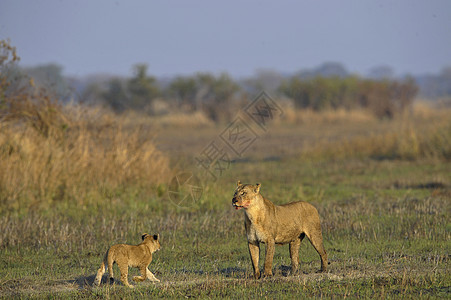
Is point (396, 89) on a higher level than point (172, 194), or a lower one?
higher

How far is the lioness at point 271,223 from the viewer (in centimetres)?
748

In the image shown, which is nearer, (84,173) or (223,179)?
(84,173)

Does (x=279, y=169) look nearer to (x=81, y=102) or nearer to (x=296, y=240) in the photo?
(x=81, y=102)

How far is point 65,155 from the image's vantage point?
1491 centimetres

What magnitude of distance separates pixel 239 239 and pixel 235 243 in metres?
0.31

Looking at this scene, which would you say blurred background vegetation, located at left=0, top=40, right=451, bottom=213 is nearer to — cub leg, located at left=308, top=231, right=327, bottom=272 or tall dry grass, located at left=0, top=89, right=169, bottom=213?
tall dry grass, located at left=0, top=89, right=169, bottom=213

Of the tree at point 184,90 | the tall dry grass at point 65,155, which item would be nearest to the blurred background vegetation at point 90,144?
the tall dry grass at point 65,155

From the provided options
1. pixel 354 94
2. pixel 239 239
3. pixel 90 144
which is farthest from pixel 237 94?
pixel 239 239

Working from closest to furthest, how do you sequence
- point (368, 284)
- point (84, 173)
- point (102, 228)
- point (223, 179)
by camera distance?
point (368, 284) → point (102, 228) → point (84, 173) → point (223, 179)

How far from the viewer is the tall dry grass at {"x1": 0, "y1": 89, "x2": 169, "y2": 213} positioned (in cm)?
1409

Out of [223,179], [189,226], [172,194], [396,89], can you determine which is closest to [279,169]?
[223,179]

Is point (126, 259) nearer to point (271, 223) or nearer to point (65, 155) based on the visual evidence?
point (271, 223)

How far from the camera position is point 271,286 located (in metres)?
7.32

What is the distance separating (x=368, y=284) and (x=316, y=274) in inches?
29.5
